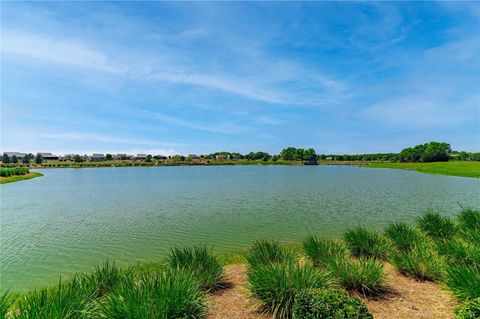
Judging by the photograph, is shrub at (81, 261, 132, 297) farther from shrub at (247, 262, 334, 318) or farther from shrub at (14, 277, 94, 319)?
shrub at (247, 262, 334, 318)

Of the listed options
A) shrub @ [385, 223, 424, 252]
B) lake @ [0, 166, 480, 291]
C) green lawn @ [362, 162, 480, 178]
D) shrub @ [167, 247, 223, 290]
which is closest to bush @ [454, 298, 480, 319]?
shrub @ [385, 223, 424, 252]

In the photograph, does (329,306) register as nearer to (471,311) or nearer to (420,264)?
(471,311)

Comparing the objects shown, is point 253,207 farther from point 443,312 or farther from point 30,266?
point 443,312

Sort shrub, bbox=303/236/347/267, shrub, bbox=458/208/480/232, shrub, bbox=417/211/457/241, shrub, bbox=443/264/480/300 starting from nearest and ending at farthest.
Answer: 1. shrub, bbox=443/264/480/300
2. shrub, bbox=303/236/347/267
3. shrub, bbox=417/211/457/241
4. shrub, bbox=458/208/480/232

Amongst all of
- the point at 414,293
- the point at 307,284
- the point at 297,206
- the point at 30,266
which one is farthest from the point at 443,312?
the point at 297,206

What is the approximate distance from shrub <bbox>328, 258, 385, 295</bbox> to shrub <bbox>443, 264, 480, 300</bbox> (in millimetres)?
1499

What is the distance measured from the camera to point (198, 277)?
7312 millimetres

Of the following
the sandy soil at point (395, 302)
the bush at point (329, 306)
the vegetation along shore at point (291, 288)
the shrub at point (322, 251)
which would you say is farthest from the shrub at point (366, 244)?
the bush at point (329, 306)

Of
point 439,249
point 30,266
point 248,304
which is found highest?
point 439,249

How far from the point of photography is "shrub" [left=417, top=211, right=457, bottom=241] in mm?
11273

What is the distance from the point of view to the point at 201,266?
768 centimetres

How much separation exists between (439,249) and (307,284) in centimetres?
621

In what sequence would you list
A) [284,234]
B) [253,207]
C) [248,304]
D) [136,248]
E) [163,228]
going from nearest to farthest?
[248,304], [136,248], [284,234], [163,228], [253,207]

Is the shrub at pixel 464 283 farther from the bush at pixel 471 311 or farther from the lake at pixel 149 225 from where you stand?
the lake at pixel 149 225
